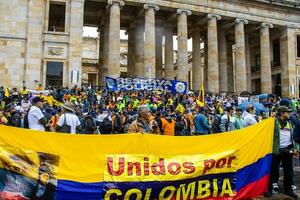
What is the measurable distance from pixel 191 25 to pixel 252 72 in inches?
493

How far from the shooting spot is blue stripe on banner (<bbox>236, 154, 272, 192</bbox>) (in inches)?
285

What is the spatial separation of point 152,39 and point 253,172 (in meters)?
27.5

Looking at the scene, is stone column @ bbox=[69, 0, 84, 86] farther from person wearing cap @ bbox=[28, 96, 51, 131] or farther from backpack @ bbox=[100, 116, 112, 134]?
person wearing cap @ bbox=[28, 96, 51, 131]

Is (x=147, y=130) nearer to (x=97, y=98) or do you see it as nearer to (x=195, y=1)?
(x=97, y=98)

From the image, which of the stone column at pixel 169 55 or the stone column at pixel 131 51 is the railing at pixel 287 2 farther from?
the stone column at pixel 131 51

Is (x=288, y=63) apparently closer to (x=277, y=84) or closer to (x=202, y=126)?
(x=277, y=84)

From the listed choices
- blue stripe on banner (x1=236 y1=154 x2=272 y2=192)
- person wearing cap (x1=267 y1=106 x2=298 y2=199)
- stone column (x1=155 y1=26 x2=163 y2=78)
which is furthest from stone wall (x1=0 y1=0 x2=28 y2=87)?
blue stripe on banner (x1=236 y1=154 x2=272 y2=192)

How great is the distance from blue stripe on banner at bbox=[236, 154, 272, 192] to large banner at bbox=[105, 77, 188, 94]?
19.5 m

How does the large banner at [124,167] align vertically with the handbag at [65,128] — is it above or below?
below

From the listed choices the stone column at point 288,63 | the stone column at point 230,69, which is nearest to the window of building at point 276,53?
the stone column at point 288,63

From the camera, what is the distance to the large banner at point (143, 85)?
87.5ft

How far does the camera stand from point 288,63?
4194cm

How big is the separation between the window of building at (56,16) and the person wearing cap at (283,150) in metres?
29.7

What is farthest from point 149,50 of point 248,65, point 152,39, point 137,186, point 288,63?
point 137,186
